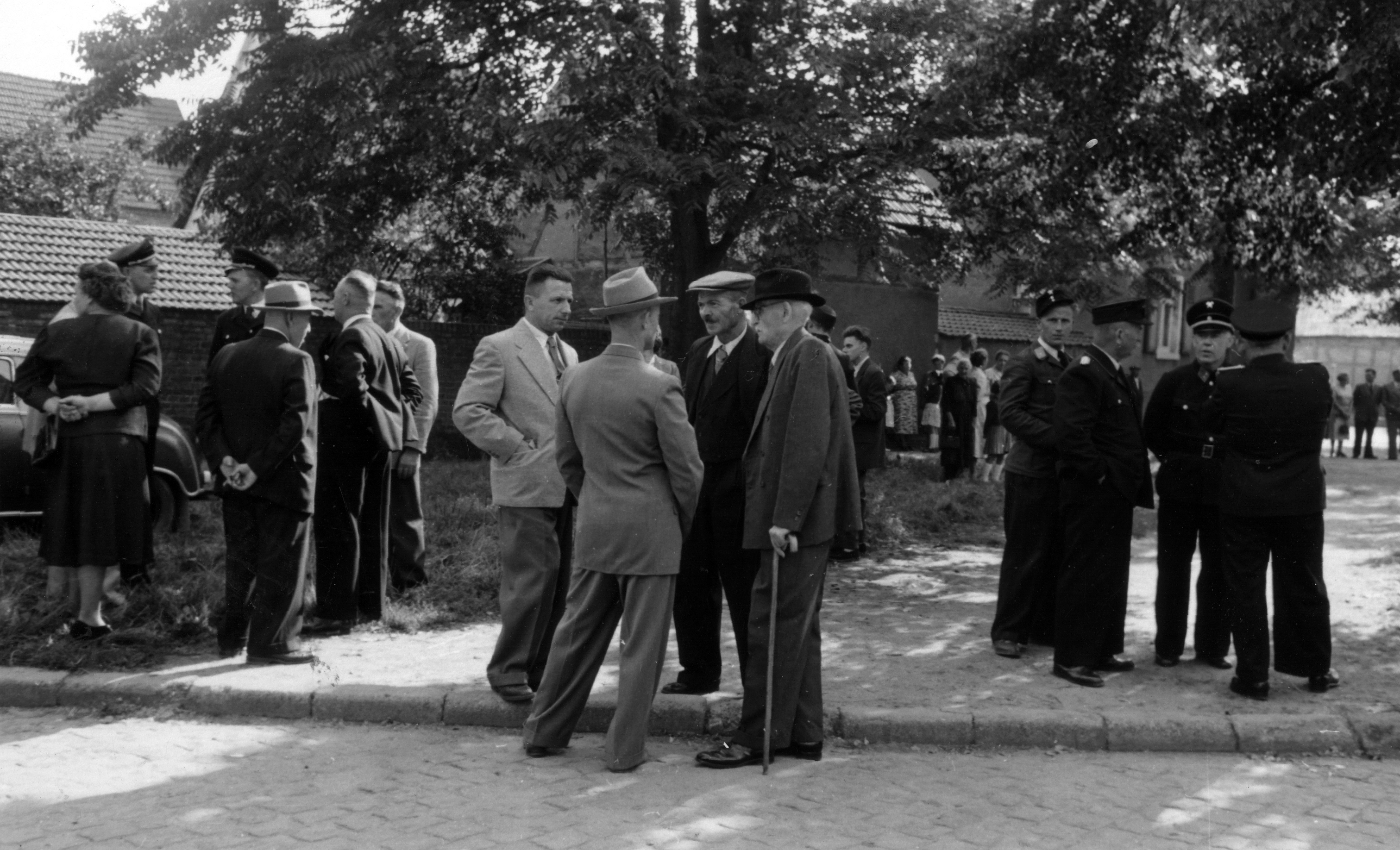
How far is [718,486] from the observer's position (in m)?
6.20

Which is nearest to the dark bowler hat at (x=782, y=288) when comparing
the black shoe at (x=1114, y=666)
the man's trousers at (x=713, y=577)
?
the man's trousers at (x=713, y=577)

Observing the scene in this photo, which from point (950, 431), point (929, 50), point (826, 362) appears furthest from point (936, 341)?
point (826, 362)

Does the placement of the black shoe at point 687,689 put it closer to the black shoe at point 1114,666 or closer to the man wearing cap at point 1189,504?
the black shoe at point 1114,666

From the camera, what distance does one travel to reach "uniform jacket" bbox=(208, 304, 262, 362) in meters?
7.98

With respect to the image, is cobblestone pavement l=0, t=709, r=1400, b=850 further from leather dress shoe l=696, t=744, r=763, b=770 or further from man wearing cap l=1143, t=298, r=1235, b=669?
man wearing cap l=1143, t=298, r=1235, b=669

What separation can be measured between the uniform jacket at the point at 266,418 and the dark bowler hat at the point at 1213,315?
4.60 m

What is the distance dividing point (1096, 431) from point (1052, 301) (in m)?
0.92

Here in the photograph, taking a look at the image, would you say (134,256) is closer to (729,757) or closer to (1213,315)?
(729,757)

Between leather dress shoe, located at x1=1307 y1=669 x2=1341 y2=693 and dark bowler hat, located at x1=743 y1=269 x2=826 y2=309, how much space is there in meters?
3.27

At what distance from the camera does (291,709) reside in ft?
20.4

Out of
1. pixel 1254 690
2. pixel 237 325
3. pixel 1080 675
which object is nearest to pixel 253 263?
pixel 237 325

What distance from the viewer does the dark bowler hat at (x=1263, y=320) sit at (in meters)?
6.62

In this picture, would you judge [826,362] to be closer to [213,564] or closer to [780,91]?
[213,564]

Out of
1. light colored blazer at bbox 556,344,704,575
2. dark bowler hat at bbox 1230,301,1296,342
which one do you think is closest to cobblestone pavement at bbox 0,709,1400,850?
light colored blazer at bbox 556,344,704,575
